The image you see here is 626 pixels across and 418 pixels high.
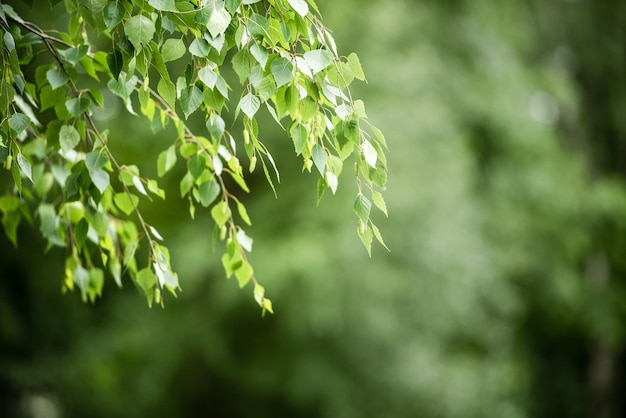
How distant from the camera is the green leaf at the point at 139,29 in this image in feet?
4.21

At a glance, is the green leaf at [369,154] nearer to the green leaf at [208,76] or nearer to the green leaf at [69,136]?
the green leaf at [208,76]

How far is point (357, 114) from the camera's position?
1454mm

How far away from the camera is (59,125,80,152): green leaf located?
1700 mm

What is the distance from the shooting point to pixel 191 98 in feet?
4.62

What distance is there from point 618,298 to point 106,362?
25.5ft

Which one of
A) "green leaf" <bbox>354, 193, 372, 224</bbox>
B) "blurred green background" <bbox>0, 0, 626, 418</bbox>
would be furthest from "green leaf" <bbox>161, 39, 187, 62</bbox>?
"blurred green background" <bbox>0, 0, 626, 418</bbox>

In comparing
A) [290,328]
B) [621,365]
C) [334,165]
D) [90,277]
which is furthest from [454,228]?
[621,365]

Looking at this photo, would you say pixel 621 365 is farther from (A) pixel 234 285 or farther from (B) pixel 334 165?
(B) pixel 334 165

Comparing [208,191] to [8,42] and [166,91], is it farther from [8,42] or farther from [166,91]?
[8,42]

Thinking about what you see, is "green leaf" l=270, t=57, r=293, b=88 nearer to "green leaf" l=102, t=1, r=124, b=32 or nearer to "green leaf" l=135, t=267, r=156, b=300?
"green leaf" l=102, t=1, r=124, b=32

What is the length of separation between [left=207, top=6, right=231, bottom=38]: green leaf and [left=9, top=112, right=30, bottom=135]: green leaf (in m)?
0.55

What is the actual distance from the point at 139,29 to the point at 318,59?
397 mm

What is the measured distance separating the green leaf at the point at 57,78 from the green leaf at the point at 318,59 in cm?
76

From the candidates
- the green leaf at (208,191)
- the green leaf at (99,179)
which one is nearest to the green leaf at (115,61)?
the green leaf at (99,179)
